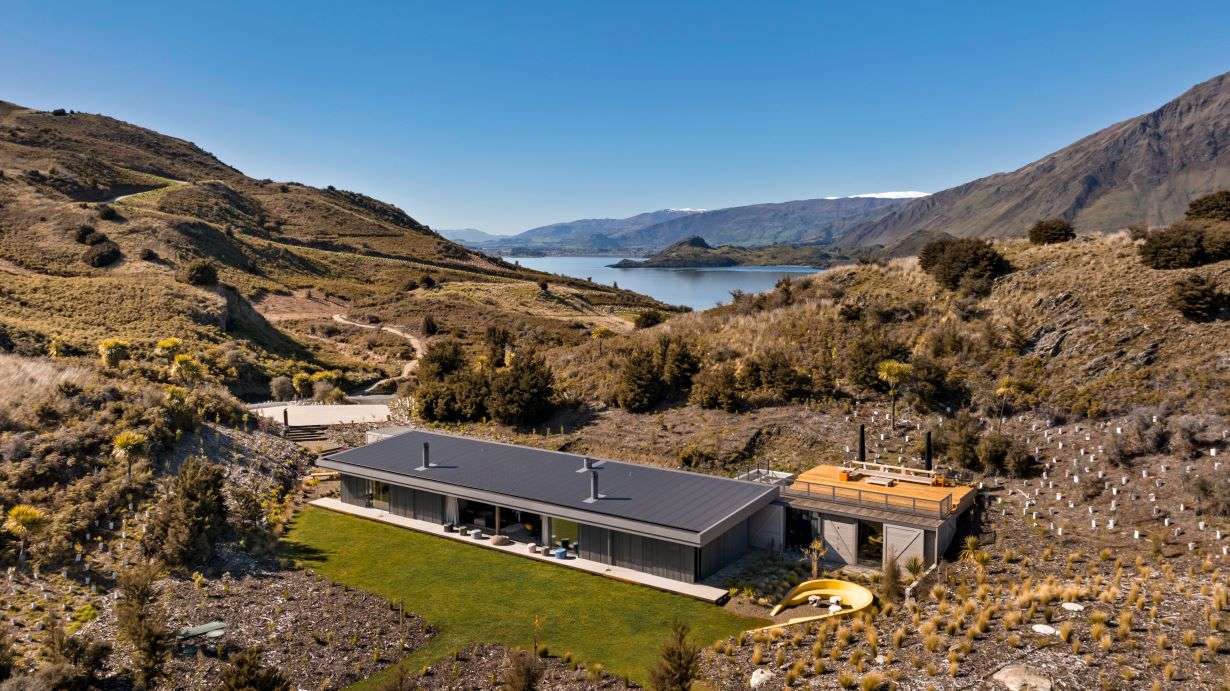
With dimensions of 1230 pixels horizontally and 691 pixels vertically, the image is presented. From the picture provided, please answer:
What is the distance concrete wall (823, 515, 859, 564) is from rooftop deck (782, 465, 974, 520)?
22.1 inches

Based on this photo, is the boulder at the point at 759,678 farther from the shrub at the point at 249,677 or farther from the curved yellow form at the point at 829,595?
the shrub at the point at 249,677

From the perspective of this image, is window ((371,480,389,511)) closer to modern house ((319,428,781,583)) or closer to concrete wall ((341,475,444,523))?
modern house ((319,428,781,583))

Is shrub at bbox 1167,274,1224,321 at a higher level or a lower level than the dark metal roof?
higher

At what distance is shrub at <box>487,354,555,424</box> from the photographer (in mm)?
33500

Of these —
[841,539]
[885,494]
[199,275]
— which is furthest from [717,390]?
[199,275]

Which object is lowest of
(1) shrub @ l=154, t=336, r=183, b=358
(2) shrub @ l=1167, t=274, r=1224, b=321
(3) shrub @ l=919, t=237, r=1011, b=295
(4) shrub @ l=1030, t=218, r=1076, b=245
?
(1) shrub @ l=154, t=336, r=183, b=358

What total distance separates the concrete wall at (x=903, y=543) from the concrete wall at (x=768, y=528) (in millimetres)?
2899

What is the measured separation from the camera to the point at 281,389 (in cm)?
4384

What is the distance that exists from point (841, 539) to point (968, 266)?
1895 cm

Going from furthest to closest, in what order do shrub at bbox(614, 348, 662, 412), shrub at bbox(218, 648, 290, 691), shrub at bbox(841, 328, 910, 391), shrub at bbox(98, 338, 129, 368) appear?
shrub at bbox(98, 338, 129, 368) < shrub at bbox(614, 348, 662, 412) < shrub at bbox(841, 328, 910, 391) < shrub at bbox(218, 648, 290, 691)

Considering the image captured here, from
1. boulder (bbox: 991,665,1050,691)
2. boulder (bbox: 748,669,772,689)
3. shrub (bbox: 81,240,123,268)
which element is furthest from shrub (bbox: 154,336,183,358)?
boulder (bbox: 991,665,1050,691)

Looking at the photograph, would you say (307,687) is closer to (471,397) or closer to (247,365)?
(471,397)

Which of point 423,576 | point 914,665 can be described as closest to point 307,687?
point 423,576

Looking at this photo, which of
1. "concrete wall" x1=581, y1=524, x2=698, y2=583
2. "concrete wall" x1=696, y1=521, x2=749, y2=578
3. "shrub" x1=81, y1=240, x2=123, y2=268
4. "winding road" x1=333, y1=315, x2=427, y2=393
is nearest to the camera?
"concrete wall" x1=581, y1=524, x2=698, y2=583
